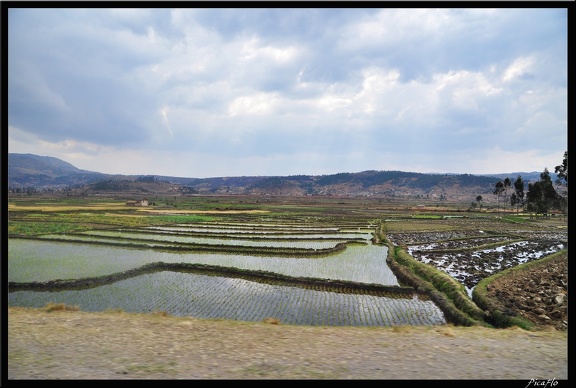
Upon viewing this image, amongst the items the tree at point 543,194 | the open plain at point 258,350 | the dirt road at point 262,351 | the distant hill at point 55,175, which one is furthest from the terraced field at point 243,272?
the distant hill at point 55,175

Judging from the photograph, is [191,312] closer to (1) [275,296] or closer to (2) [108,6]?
(1) [275,296]

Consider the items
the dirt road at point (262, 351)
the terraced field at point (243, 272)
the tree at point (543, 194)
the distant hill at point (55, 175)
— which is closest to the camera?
the dirt road at point (262, 351)

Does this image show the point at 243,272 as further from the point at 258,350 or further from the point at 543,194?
the point at 543,194

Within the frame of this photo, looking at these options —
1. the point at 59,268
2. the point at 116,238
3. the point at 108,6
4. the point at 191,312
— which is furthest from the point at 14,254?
the point at 108,6

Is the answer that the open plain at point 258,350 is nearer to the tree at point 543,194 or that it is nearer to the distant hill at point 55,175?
the tree at point 543,194

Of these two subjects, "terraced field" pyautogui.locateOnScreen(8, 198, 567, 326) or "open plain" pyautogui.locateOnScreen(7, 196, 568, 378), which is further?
"terraced field" pyautogui.locateOnScreen(8, 198, 567, 326)

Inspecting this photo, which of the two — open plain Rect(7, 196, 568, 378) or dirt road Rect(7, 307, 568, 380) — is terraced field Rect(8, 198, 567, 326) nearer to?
open plain Rect(7, 196, 568, 378)

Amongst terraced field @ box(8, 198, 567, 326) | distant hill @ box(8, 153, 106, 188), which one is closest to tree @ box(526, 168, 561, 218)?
terraced field @ box(8, 198, 567, 326)

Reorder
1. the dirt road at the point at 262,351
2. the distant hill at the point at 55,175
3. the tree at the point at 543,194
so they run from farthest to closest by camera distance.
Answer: the distant hill at the point at 55,175, the tree at the point at 543,194, the dirt road at the point at 262,351
